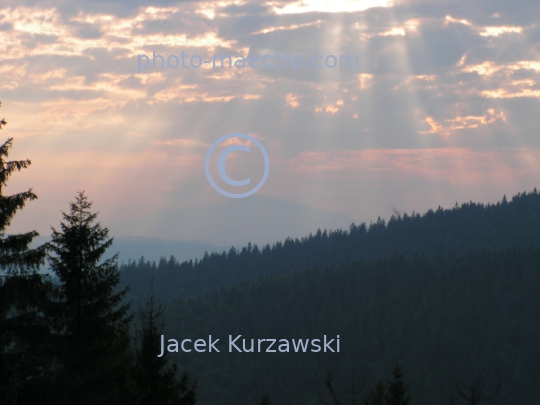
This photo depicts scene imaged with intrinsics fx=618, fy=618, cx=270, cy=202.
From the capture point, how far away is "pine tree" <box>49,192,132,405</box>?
16.8 metres

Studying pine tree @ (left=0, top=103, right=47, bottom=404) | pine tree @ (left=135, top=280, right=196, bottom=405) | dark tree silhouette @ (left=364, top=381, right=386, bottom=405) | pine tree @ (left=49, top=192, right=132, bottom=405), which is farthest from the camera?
dark tree silhouette @ (left=364, top=381, right=386, bottom=405)

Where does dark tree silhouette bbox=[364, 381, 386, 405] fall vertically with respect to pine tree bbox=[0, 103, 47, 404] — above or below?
below

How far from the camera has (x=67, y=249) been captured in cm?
1745

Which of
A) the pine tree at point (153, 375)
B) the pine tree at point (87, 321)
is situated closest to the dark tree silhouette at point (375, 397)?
the pine tree at point (153, 375)

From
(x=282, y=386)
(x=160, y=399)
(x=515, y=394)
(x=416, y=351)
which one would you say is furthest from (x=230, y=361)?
(x=160, y=399)

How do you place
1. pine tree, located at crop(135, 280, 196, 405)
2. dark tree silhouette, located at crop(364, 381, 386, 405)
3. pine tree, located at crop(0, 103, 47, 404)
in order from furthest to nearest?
1. dark tree silhouette, located at crop(364, 381, 386, 405)
2. pine tree, located at crop(135, 280, 196, 405)
3. pine tree, located at crop(0, 103, 47, 404)

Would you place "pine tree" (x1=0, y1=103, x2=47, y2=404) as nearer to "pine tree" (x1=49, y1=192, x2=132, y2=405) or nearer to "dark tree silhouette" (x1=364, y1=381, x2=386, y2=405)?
"pine tree" (x1=49, y1=192, x2=132, y2=405)

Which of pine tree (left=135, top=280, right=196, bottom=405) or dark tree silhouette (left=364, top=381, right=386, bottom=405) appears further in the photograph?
dark tree silhouette (left=364, top=381, right=386, bottom=405)

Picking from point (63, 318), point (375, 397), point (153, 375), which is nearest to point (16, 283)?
point (63, 318)

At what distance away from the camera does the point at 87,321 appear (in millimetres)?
17000

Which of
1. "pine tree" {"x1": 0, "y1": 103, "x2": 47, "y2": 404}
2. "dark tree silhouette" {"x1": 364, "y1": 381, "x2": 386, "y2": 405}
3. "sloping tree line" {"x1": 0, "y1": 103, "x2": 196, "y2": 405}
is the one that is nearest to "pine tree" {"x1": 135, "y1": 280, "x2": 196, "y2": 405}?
"sloping tree line" {"x1": 0, "y1": 103, "x2": 196, "y2": 405}

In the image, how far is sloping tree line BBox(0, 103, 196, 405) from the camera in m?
15.0

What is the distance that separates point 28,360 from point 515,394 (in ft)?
531

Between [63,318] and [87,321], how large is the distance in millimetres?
652
